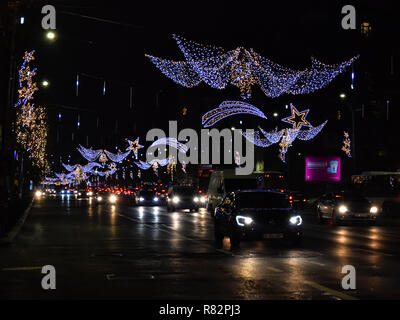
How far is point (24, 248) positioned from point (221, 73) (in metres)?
24.8

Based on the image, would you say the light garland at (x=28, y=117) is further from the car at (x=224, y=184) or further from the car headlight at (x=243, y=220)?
the car headlight at (x=243, y=220)

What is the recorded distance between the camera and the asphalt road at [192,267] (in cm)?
1183

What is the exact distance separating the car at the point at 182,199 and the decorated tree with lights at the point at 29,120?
10.2 metres

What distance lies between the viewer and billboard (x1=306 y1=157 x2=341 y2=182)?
61094mm

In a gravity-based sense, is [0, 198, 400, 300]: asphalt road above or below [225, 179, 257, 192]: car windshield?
below

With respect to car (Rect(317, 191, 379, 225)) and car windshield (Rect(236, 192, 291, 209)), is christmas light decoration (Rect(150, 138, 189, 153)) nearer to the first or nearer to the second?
car (Rect(317, 191, 379, 225))

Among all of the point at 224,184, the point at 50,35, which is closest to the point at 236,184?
the point at 224,184

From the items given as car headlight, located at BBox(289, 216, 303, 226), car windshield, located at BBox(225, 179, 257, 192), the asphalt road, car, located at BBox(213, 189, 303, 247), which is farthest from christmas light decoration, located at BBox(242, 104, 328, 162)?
car headlight, located at BBox(289, 216, 303, 226)

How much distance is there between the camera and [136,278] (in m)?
13.8

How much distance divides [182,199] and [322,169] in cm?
1558

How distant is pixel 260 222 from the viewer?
20594 millimetres

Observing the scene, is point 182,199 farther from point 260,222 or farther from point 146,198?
point 260,222

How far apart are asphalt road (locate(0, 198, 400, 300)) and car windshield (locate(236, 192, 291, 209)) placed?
120 cm

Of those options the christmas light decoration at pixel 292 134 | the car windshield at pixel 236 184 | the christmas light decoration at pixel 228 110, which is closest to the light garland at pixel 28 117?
the car windshield at pixel 236 184
